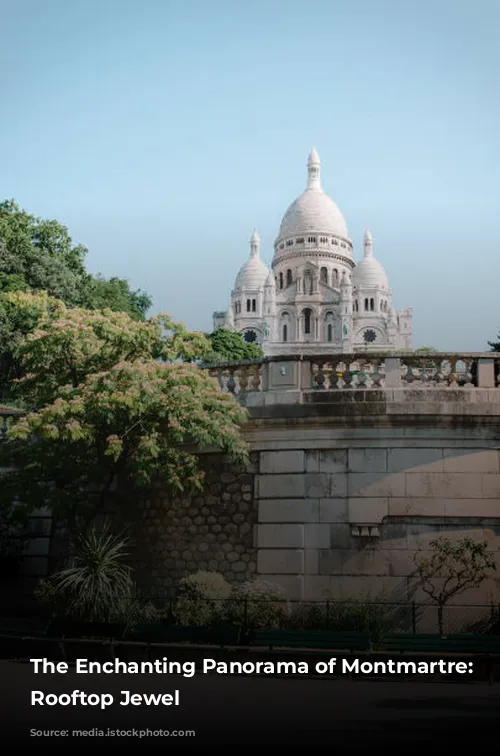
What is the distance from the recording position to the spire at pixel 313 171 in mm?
178625

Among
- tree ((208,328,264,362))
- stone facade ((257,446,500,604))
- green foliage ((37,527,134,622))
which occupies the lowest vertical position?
green foliage ((37,527,134,622))

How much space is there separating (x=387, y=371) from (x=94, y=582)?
672 cm

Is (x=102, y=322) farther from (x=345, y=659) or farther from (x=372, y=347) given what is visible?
(x=372, y=347)

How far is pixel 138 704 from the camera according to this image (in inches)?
421

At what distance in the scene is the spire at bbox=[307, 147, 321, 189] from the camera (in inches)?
7032

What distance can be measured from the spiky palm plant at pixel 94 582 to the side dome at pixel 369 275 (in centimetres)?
15864

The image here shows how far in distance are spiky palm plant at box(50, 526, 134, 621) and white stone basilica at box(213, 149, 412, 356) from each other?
134612mm

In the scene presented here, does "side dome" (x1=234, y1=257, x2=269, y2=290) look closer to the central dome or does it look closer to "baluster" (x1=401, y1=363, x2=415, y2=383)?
the central dome

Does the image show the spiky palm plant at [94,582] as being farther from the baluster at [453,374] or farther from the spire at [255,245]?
the spire at [255,245]

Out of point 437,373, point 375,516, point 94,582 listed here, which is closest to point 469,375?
point 437,373

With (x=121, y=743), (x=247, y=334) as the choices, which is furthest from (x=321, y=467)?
(x=247, y=334)

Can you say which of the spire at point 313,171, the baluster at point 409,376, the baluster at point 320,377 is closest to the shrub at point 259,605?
the baluster at point 320,377

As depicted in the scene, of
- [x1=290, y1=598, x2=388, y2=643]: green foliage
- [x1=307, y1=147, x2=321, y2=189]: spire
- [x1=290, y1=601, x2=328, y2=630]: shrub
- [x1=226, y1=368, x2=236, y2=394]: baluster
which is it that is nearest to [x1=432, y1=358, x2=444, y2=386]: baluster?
[x1=226, y1=368, x2=236, y2=394]: baluster

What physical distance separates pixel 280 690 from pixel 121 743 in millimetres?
4317
